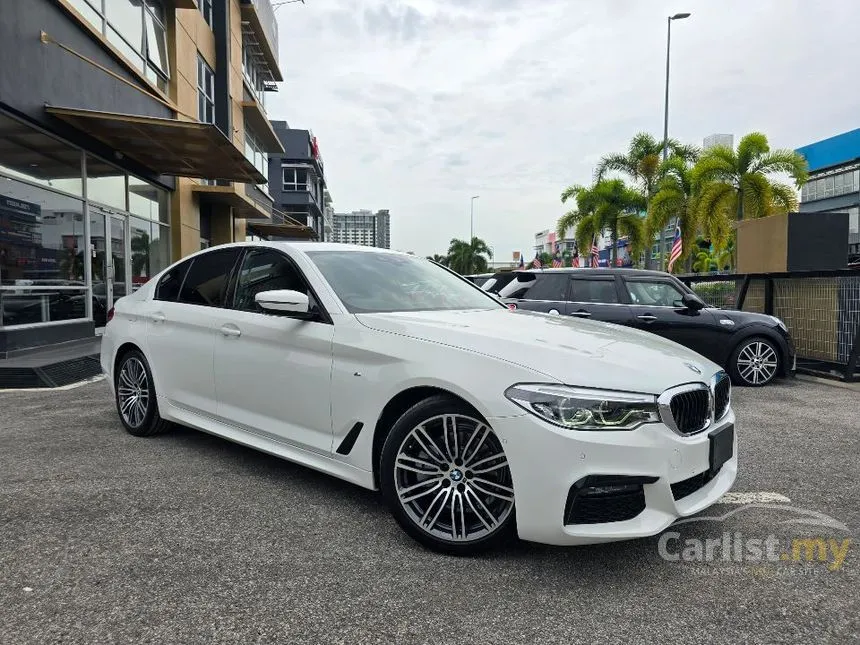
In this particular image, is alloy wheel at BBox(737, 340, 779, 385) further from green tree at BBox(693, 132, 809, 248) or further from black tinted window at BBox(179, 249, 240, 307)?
green tree at BBox(693, 132, 809, 248)

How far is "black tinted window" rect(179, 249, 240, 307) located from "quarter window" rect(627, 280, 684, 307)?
17.9 feet

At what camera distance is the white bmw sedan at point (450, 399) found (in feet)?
8.16

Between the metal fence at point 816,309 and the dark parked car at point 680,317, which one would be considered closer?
the dark parked car at point 680,317

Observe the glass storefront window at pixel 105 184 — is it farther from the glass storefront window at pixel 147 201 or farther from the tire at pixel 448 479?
the tire at pixel 448 479

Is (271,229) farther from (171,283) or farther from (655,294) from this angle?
(171,283)

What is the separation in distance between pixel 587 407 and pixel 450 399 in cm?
62

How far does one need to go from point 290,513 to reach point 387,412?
84cm

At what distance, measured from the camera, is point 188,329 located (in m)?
4.29

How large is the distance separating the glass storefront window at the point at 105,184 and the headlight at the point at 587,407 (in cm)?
1061

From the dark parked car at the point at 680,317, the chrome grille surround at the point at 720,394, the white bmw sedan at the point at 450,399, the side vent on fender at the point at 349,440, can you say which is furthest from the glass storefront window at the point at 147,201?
the chrome grille surround at the point at 720,394

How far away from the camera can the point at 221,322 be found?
13.2ft

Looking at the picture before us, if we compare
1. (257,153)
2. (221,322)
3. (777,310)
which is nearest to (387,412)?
(221,322)

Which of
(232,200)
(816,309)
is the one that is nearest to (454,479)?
(816,309)

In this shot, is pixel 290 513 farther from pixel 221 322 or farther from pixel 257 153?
pixel 257 153
